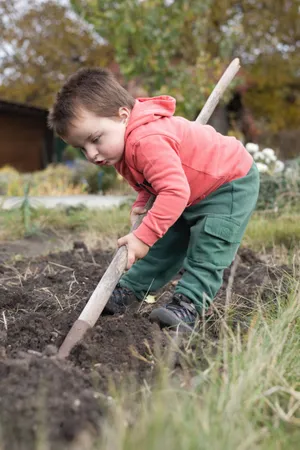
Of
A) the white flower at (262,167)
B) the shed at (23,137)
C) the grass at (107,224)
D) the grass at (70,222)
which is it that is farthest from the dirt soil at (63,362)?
the shed at (23,137)

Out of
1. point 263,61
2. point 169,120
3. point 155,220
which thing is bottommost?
point 263,61

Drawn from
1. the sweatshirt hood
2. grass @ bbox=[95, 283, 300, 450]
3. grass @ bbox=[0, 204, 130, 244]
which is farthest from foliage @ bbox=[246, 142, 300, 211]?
grass @ bbox=[95, 283, 300, 450]

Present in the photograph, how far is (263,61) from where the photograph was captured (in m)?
15.8

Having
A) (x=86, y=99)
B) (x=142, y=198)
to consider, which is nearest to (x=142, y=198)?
(x=142, y=198)

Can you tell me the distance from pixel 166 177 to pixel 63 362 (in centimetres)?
84

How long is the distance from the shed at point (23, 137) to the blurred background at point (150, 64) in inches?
1.1

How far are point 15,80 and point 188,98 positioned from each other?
9.24m

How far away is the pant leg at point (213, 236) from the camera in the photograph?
2.65 meters

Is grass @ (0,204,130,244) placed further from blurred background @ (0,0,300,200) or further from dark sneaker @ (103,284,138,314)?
blurred background @ (0,0,300,200)

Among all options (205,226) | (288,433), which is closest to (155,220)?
(205,226)

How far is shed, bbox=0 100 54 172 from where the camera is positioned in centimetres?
1456

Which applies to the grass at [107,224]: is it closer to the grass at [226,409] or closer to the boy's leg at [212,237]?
the boy's leg at [212,237]

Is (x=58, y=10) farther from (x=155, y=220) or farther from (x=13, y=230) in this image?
(x=155, y=220)

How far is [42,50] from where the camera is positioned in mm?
16609
